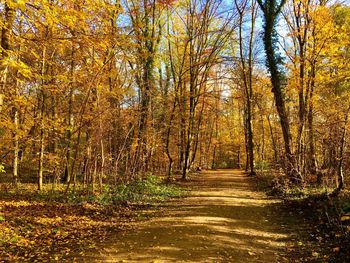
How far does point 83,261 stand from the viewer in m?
5.14

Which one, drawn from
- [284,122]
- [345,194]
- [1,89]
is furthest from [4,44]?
[284,122]

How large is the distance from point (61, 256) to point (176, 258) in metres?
2.16

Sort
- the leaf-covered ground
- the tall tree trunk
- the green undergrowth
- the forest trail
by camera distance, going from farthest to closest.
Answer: the tall tree trunk < the green undergrowth < the leaf-covered ground < the forest trail

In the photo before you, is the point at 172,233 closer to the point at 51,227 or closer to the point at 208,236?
the point at 208,236

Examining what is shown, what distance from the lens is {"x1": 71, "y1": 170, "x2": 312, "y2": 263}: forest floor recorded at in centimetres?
542

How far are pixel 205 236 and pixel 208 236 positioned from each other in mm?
69

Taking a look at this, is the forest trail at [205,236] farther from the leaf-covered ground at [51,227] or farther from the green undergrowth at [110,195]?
the green undergrowth at [110,195]

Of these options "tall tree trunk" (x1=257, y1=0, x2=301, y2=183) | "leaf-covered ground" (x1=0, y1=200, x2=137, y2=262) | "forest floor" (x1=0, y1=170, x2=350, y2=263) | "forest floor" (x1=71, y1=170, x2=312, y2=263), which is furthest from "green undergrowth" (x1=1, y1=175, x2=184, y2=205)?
"tall tree trunk" (x1=257, y1=0, x2=301, y2=183)

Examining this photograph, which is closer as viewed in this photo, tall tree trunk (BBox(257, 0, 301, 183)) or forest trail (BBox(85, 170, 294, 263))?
forest trail (BBox(85, 170, 294, 263))

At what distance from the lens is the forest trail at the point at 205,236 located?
17.8 ft

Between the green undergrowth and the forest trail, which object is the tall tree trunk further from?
the green undergrowth

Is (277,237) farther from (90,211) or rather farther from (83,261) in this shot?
(90,211)

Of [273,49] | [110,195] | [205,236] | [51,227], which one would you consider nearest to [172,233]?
[205,236]

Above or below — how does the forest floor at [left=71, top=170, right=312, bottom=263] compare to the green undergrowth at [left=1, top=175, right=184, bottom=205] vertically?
below
